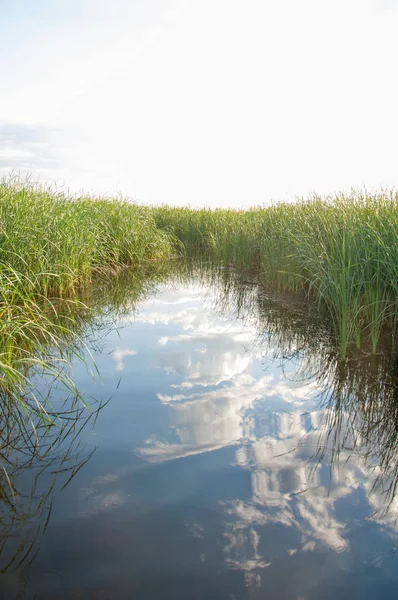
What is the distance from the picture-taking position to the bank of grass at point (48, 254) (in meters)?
4.07

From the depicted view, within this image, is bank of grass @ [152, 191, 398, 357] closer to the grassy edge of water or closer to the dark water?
the grassy edge of water

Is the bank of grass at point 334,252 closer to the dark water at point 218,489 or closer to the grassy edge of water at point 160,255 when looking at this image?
the grassy edge of water at point 160,255

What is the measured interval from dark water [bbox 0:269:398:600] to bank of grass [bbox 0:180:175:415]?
701mm

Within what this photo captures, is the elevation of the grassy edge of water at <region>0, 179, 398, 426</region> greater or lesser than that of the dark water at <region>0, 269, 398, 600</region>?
greater

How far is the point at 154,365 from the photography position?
13.8ft

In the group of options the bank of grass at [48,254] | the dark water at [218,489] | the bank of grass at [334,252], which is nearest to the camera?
the dark water at [218,489]

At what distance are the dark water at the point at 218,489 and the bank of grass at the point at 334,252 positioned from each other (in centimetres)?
65

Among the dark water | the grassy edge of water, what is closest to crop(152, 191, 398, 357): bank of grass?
the grassy edge of water

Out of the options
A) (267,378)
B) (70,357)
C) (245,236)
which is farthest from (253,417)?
(245,236)

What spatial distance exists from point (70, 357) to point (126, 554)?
2.63m

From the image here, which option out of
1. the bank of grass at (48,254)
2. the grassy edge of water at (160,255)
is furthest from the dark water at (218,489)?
the bank of grass at (48,254)

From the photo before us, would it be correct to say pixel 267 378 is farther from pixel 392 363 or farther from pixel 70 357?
pixel 70 357

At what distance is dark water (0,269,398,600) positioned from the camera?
5.86 ft

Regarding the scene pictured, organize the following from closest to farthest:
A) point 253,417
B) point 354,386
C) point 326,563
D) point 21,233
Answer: point 326,563, point 253,417, point 354,386, point 21,233
